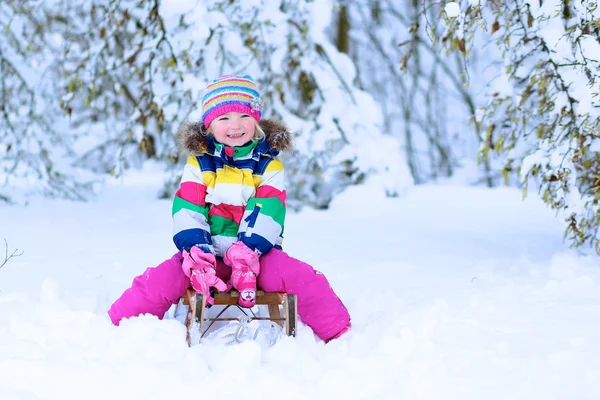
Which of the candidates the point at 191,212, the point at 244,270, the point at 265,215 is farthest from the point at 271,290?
the point at 191,212

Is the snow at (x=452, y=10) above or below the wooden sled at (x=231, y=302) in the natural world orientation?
above

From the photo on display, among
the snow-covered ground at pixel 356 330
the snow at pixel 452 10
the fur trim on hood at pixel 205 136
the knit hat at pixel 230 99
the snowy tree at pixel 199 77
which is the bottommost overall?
the snow-covered ground at pixel 356 330

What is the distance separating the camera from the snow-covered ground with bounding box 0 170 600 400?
2.06 m

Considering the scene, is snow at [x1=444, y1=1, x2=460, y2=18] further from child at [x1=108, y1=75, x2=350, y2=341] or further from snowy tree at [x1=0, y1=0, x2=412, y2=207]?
snowy tree at [x1=0, y1=0, x2=412, y2=207]

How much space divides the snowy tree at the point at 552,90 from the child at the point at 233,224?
0.93 m

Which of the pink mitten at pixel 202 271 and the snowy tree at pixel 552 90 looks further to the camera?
the snowy tree at pixel 552 90

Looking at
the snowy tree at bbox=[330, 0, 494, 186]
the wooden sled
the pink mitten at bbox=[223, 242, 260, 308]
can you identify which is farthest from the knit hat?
the snowy tree at bbox=[330, 0, 494, 186]

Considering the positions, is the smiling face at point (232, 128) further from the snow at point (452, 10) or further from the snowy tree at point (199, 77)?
the snowy tree at point (199, 77)

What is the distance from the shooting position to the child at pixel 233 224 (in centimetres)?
260

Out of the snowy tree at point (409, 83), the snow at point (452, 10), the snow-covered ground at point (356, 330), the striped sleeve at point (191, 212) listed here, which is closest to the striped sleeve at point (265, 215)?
the striped sleeve at point (191, 212)

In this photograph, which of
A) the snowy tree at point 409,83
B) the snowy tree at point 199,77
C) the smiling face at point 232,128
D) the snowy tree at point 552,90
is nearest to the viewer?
the smiling face at point 232,128

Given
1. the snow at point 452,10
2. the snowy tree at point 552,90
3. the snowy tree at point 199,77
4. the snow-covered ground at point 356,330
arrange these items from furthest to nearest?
the snowy tree at point 199,77 → the snowy tree at point 552,90 → the snow at point 452,10 → the snow-covered ground at point 356,330

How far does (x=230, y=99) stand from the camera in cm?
280

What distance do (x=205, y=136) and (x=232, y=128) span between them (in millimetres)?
144
